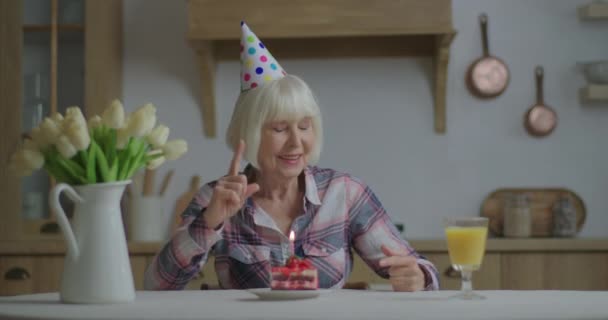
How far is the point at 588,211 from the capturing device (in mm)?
3598

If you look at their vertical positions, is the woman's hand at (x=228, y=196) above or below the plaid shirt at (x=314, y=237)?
above

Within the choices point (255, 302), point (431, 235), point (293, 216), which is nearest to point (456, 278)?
point (431, 235)

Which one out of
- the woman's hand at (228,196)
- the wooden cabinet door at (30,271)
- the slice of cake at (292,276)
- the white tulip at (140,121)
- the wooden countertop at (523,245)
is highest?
the white tulip at (140,121)

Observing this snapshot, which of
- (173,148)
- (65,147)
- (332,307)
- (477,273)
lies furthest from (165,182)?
(332,307)

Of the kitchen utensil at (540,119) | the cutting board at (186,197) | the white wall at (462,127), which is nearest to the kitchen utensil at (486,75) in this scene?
the white wall at (462,127)

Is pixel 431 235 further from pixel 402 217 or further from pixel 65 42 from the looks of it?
pixel 65 42

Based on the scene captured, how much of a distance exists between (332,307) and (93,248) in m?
0.41

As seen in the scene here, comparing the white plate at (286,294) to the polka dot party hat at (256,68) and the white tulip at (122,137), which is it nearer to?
the white tulip at (122,137)

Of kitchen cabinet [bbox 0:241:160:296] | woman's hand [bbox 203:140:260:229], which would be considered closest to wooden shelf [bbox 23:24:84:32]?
kitchen cabinet [bbox 0:241:160:296]

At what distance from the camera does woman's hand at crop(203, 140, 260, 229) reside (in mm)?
1707

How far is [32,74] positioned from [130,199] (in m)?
0.62

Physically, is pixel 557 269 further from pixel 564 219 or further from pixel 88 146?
pixel 88 146

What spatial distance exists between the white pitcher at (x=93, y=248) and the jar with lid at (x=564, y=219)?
2340 mm

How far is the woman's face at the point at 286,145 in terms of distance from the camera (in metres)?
2.08
